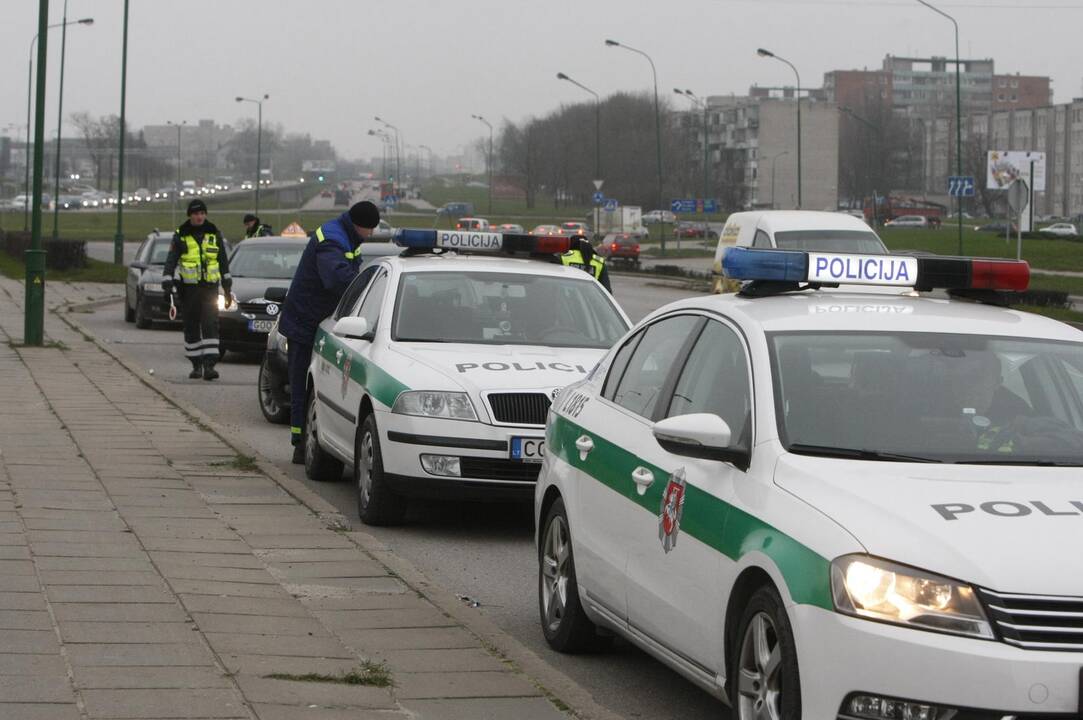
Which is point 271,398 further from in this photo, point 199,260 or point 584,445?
point 584,445

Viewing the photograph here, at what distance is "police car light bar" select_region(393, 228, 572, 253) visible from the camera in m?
11.5

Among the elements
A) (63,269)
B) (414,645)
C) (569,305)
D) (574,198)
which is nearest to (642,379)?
(414,645)

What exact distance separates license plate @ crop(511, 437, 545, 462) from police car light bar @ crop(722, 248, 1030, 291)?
10.7ft

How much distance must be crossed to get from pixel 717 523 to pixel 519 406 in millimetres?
4249

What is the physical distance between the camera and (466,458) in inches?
359

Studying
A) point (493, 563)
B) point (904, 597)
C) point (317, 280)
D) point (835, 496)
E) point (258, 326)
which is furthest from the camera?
point (258, 326)

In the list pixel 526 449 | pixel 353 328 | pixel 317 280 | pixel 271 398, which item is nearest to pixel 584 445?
pixel 526 449

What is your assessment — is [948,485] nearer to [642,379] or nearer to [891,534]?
[891,534]

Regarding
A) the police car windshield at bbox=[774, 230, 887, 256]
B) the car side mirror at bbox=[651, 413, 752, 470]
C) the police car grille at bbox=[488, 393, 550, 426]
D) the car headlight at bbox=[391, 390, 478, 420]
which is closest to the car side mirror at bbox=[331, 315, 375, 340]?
the car headlight at bbox=[391, 390, 478, 420]

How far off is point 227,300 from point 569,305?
937 cm

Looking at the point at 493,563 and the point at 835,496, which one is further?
the point at 493,563

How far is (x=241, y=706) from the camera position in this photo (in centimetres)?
514

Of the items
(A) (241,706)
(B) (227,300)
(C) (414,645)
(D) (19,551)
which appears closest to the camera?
(A) (241,706)

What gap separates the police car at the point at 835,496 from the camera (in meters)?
4.07
